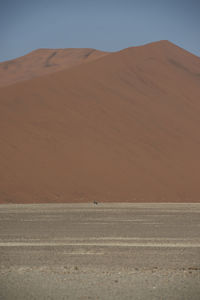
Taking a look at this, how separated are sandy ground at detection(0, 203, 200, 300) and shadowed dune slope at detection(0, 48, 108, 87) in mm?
58593

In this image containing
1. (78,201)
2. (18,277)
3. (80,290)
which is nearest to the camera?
(80,290)

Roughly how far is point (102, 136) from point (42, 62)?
58.2 metres

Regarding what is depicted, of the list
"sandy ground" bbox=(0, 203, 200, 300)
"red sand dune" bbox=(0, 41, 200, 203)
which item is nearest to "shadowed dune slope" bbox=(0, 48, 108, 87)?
"red sand dune" bbox=(0, 41, 200, 203)

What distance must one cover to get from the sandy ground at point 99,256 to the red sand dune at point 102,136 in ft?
27.1

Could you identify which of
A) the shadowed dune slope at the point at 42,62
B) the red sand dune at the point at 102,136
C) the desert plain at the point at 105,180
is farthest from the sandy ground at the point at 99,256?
the shadowed dune slope at the point at 42,62

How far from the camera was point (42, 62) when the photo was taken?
85438 millimetres

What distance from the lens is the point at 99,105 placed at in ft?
111

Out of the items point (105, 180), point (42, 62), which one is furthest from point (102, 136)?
point (42, 62)

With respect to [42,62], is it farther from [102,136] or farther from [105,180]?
[105,180]

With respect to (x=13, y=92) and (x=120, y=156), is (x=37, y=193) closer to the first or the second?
(x=120, y=156)

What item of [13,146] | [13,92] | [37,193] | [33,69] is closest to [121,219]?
[37,193]

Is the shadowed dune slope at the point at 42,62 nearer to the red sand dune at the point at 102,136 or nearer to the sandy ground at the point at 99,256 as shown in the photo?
the red sand dune at the point at 102,136

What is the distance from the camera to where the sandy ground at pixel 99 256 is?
6605 mm

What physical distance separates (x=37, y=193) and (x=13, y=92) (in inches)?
494
